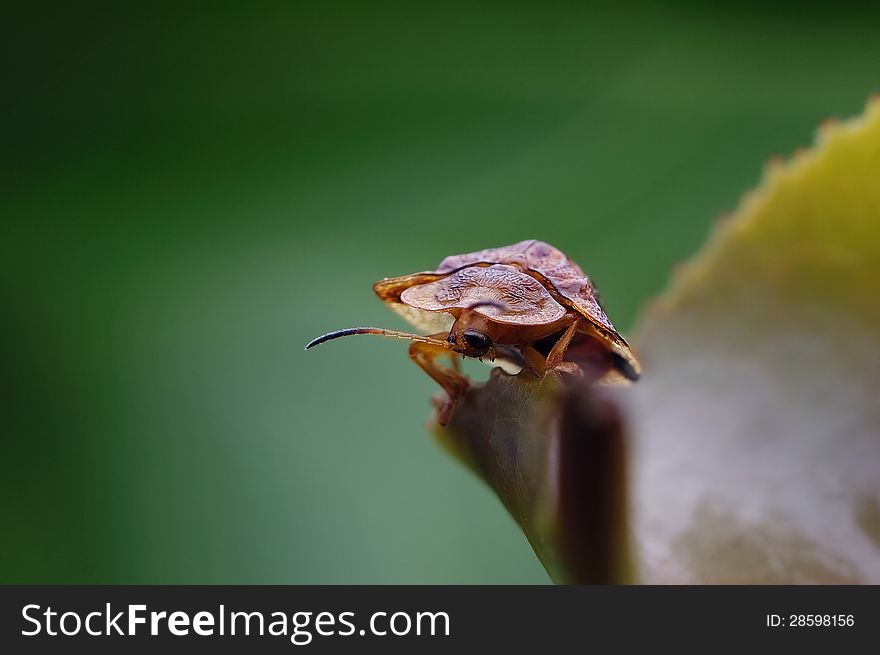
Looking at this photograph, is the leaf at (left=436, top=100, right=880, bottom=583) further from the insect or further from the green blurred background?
the green blurred background

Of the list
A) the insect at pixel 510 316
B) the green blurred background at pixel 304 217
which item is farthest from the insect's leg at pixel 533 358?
the green blurred background at pixel 304 217

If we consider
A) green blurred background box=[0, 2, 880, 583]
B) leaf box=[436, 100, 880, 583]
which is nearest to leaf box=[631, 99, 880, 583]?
leaf box=[436, 100, 880, 583]

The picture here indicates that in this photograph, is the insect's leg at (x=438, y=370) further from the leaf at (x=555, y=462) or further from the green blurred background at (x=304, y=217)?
the green blurred background at (x=304, y=217)

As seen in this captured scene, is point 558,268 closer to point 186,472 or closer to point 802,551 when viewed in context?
point 802,551

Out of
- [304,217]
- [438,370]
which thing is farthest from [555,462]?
[304,217]

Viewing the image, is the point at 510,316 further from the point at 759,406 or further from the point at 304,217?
the point at 304,217

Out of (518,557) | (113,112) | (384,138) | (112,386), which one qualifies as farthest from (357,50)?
(518,557)
